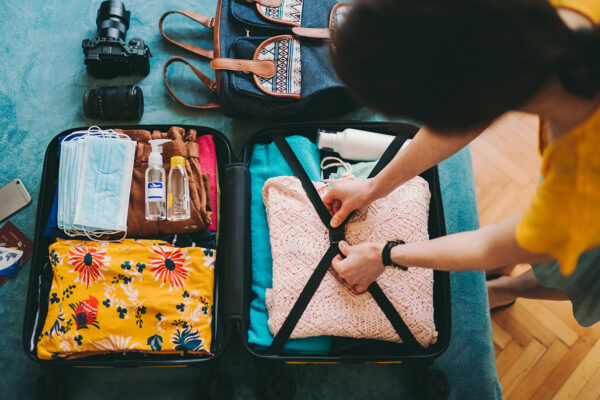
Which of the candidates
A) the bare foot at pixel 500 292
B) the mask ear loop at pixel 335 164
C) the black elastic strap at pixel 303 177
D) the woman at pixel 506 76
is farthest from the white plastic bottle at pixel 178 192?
the bare foot at pixel 500 292

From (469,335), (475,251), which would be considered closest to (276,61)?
(475,251)

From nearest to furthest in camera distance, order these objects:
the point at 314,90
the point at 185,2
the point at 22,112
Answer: the point at 314,90 < the point at 22,112 < the point at 185,2

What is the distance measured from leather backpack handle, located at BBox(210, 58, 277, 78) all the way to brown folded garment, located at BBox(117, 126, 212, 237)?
21 centimetres

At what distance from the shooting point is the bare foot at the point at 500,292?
3.60 ft

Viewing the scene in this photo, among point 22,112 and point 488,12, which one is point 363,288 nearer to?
point 488,12

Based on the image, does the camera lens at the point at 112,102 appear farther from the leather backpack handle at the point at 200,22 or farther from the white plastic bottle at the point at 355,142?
the white plastic bottle at the point at 355,142

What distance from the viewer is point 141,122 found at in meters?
1.21

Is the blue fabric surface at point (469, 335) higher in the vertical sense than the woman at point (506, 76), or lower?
lower

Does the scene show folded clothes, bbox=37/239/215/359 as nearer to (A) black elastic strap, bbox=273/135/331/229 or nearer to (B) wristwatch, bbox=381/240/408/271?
(A) black elastic strap, bbox=273/135/331/229

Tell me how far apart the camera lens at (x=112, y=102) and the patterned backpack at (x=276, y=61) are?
0.21m

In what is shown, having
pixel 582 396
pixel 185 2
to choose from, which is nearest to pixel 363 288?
pixel 582 396

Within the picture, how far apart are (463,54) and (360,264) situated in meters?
0.51

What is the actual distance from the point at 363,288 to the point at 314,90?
541 millimetres

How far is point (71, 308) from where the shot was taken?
851mm
